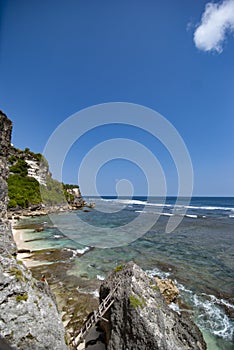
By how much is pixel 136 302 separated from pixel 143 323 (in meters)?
0.55

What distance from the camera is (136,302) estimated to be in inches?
227

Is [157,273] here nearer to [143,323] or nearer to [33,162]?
[143,323]

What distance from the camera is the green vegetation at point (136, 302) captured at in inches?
224

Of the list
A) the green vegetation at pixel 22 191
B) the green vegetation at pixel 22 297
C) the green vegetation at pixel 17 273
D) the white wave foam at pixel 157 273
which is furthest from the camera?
the green vegetation at pixel 22 191

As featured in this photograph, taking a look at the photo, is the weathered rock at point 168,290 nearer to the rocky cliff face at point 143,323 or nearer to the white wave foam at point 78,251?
the rocky cliff face at point 143,323

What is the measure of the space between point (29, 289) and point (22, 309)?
0.64 meters

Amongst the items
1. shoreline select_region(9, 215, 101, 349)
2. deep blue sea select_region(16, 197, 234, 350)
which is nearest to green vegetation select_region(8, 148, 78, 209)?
deep blue sea select_region(16, 197, 234, 350)

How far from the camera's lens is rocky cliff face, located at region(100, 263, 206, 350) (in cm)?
526

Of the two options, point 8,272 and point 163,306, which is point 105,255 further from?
point 8,272

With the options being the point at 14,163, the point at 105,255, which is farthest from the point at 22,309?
the point at 14,163

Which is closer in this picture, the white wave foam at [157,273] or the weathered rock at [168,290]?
the weathered rock at [168,290]

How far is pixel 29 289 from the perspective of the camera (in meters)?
4.98

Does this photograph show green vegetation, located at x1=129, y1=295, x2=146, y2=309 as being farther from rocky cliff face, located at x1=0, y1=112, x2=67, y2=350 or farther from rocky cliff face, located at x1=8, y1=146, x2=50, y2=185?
rocky cliff face, located at x1=8, y1=146, x2=50, y2=185

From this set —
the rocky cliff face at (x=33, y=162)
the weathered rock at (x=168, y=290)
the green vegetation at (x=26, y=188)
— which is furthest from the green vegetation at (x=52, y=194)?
the weathered rock at (x=168, y=290)
